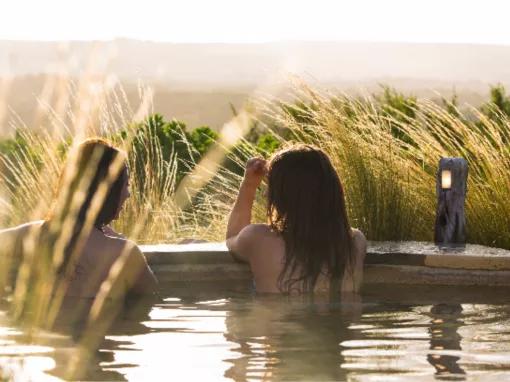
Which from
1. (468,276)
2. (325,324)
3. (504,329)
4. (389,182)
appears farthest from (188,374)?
(389,182)

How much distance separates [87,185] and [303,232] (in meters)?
1.07

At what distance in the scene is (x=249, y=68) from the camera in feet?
281

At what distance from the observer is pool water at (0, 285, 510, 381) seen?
181 inches

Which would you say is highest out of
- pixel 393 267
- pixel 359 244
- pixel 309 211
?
pixel 309 211

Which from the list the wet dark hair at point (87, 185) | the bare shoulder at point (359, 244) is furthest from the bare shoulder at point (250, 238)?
the wet dark hair at point (87, 185)

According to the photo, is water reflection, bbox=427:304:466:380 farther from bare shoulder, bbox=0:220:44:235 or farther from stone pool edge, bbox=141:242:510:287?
bare shoulder, bbox=0:220:44:235

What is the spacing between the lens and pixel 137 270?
6.12 m

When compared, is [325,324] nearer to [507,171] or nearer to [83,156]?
[83,156]

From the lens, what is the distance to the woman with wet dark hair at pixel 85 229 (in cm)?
564

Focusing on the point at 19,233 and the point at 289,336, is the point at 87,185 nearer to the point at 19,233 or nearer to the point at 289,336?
the point at 19,233

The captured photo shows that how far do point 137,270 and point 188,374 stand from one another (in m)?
1.63

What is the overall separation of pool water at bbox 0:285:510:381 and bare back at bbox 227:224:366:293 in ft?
0.32

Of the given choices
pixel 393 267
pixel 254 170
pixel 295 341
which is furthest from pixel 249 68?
pixel 295 341

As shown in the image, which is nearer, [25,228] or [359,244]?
[25,228]
